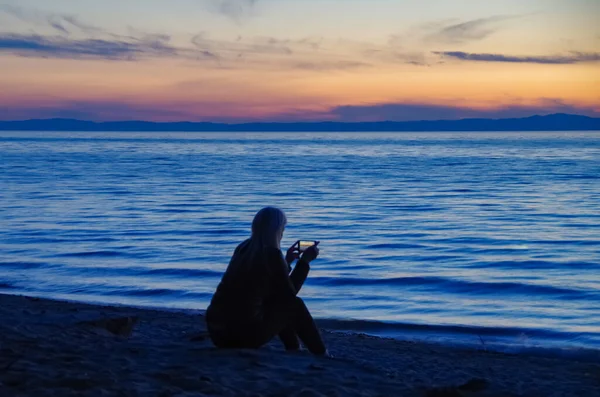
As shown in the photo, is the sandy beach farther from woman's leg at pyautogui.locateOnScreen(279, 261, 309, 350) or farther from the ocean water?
the ocean water

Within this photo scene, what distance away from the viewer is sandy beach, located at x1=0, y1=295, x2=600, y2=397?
17.8 ft

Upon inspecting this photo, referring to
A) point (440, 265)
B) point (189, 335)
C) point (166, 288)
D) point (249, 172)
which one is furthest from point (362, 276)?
point (249, 172)

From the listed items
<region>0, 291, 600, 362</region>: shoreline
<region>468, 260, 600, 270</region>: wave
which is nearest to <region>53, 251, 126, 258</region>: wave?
<region>0, 291, 600, 362</region>: shoreline

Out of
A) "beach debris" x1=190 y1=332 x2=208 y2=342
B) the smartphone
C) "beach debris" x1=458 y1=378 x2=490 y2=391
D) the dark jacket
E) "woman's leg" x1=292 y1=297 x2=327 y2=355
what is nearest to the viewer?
the dark jacket

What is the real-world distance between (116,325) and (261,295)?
258cm

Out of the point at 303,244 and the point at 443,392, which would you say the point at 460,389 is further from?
the point at 303,244

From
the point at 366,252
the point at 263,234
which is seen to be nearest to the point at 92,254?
the point at 366,252

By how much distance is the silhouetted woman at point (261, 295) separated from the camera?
5996 mm

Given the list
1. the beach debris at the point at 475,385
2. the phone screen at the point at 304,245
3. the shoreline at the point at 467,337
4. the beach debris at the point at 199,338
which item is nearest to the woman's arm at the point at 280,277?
the phone screen at the point at 304,245

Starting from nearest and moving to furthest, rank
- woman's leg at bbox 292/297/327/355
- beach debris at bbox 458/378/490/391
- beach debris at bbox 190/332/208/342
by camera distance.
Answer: beach debris at bbox 458/378/490/391
woman's leg at bbox 292/297/327/355
beach debris at bbox 190/332/208/342

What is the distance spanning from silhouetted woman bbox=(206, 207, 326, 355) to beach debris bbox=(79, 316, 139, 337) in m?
1.91

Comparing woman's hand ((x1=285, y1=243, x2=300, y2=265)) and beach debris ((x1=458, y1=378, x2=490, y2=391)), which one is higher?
woman's hand ((x1=285, y1=243, x2=300, y2=265))

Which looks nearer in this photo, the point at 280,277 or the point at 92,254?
the point at 280,277

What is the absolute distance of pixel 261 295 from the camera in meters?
6.20
